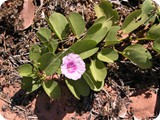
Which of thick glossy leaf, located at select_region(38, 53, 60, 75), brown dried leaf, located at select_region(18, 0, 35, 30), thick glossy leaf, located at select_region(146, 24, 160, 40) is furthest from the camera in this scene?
brown dried leaf, located at select_region(18, 0, 35, 30)

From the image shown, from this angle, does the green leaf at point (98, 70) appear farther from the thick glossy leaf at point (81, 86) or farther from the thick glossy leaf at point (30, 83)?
the thick glossy leaf at point (30, 83)

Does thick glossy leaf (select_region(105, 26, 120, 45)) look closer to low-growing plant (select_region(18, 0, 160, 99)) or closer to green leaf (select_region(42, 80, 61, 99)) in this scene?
low-growing plant (select_region(18, 0, 160, 99))

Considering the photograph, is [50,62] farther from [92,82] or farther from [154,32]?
[154,32]

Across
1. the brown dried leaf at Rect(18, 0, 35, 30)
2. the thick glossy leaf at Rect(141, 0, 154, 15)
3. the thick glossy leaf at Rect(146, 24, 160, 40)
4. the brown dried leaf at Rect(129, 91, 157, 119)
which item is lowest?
the brown dried leaf at Rect(129, 91, 157, 119)

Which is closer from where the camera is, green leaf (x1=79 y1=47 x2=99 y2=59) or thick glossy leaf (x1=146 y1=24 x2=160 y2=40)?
green leaf (x1=79 y1=47 x2=99 y2=59)

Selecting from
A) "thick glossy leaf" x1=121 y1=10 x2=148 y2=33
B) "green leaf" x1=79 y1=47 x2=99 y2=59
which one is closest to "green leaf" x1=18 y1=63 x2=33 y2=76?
"green leaf" x1=79 y1=47 x2=99 y2=59

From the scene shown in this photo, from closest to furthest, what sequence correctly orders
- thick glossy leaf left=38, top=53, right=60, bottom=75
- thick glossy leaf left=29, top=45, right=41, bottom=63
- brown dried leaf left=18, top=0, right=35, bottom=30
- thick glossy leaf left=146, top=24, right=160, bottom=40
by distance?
thick glossy leaf left=38, top=53, right=60, bottom=75, thick glossy leaf left=29, top=45, right=41, bottom=63, thick glossy leaf left=146, top=24, right=160, bottom=40, brown dried leaf left=18, top=0, right=35, bottom=30

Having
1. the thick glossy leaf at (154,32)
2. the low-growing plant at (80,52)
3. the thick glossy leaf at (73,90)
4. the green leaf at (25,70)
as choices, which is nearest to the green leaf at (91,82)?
the low-growing plant at (80,52)
